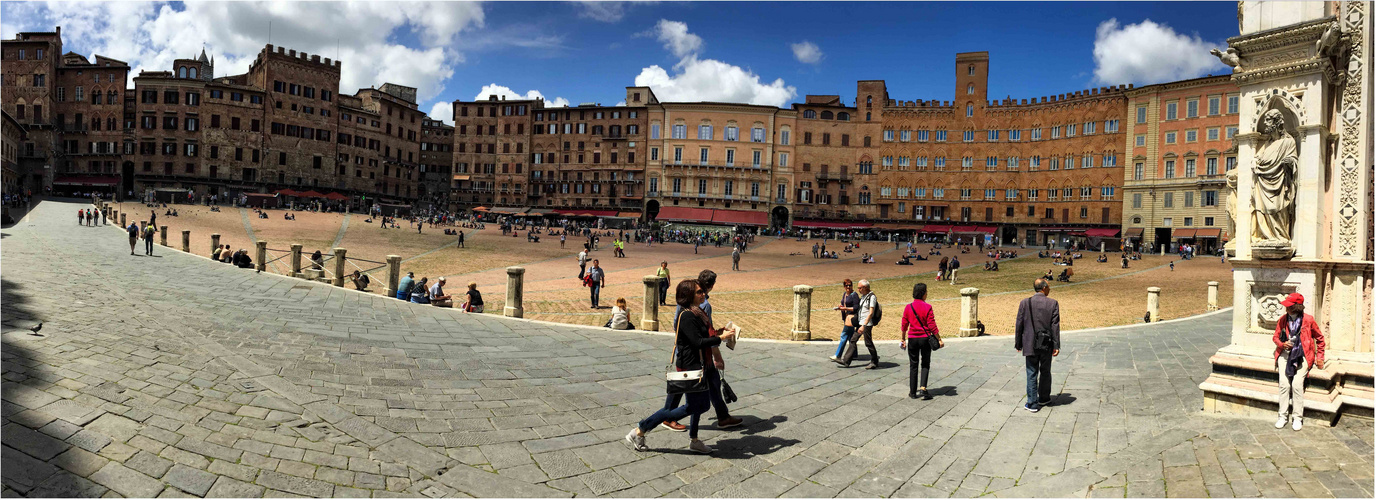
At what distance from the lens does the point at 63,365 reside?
5.68 meters

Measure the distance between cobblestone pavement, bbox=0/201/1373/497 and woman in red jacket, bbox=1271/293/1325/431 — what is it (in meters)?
0.27

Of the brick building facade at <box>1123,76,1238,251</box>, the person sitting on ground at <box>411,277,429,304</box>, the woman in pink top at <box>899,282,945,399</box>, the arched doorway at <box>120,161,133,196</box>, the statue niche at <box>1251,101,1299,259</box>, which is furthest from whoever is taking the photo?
the arched doorway at <box>120,161,133,196</box>

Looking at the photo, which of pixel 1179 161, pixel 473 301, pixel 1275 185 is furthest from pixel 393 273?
pixel 1179 161

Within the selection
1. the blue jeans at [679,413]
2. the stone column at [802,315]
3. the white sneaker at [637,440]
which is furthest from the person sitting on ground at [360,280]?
the blue jeans at [679,413]

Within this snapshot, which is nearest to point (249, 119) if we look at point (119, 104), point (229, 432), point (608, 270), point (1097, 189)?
point (119, 104)

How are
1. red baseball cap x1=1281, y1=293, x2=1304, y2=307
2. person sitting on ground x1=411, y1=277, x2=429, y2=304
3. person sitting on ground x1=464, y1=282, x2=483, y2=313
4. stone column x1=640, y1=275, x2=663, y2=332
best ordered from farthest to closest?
1. person sitting on ground x1=411, y1=277, x2=429, y2=304
2. person sitting on ground x1=464, y1=282, x2=483, y2=313
3. stone column x1=640, y1=275, x2=663, y2=332
4. red baseball cap x1=1281, y1=293, x2=1304, y2=307

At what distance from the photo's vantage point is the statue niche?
570 centimetres

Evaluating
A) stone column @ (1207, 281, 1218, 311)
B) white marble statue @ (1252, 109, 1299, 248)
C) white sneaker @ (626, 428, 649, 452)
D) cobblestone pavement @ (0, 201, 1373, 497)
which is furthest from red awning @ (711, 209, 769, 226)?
white sneaker @ (626, 428, 649, 452)

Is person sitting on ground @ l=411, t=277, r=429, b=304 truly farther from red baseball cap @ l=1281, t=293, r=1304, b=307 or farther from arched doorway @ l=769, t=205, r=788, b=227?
arched doorway @ l=769, t=205, r=788, b=227

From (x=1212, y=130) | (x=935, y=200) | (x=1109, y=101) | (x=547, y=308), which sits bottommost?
(x=547, y=308)

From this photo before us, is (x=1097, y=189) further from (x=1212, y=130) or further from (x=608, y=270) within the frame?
(x=608, y=270)

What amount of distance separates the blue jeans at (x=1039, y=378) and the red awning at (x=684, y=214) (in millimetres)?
63018

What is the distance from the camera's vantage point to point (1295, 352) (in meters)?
5.31

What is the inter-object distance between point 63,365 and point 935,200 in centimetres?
7065
